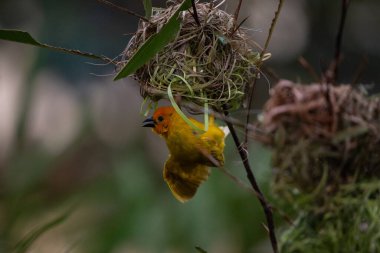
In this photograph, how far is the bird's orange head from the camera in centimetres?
142

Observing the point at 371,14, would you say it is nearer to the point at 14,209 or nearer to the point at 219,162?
the point at 14,209

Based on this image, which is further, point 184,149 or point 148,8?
point 184,149

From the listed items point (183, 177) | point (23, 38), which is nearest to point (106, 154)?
point (183, 177)

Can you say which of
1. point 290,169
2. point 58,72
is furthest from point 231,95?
point 58,72

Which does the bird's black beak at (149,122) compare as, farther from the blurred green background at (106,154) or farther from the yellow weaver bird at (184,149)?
the blurred green background at (106,154)

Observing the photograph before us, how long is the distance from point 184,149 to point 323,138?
48cm

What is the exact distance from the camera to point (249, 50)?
1358mm

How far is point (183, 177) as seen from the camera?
1.43m

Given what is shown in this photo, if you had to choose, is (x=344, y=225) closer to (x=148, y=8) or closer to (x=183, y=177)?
(x=183, y=177)

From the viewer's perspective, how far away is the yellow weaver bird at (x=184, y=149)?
142 cm

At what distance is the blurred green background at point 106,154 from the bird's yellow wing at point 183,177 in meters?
0.08

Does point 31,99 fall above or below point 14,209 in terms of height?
above

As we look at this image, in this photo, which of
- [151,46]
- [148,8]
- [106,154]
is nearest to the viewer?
[151,46]

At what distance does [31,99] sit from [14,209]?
37 cm
